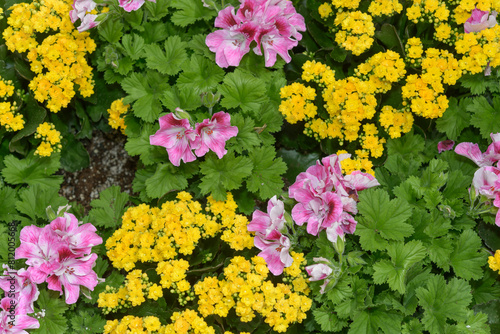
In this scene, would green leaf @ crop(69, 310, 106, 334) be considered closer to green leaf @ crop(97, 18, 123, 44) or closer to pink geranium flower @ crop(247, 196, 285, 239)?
pink geranium flower @ crop(247, 196, 285, 239)

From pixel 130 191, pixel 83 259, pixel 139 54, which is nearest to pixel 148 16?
pixel 139 54

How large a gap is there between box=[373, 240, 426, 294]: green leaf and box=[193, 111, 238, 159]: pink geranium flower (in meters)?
0.90

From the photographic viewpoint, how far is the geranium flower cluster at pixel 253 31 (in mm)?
2592

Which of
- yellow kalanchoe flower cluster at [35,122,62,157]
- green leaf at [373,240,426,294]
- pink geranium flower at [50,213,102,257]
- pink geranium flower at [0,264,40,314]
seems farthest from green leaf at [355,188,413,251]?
yellow kalanchoe flower cluster at [35,122,62,157]

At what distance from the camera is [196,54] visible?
2834 millimetres

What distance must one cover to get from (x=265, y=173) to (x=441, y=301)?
1.03 metres

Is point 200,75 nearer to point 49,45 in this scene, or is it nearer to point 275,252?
point 49,45

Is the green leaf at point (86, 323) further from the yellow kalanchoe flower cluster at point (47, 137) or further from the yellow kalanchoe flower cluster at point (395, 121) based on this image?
the yellow kalanchoe flower cluster at point (395, 121)

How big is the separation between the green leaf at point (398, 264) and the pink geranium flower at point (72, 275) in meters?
1.29

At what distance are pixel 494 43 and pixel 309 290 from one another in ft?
5.08

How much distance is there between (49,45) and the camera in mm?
2764

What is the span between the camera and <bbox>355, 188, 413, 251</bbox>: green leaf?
2295mm

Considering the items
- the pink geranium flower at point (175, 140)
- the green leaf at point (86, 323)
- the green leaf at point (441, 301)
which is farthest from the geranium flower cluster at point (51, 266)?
the green leaf at point (441, 301)

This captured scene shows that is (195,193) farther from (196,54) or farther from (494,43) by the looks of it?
(494,43)
